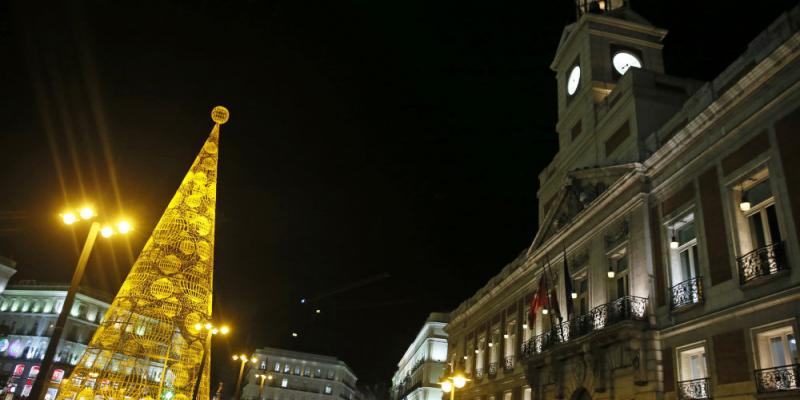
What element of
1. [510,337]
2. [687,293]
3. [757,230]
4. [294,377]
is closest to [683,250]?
[687,293]

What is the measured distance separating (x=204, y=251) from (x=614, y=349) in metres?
16.6

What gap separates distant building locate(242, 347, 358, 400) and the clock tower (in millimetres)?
82803

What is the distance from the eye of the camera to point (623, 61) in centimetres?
2694

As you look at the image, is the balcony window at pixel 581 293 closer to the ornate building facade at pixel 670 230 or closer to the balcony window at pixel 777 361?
the ornate building facade at pixel 670 230

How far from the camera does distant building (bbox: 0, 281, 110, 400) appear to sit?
66000 mm

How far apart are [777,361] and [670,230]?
17.7 ft

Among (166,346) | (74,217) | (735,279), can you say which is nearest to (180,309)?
(166,346)

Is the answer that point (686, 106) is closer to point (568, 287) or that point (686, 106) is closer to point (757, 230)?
point (757, 230)

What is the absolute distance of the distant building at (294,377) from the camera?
99081mm

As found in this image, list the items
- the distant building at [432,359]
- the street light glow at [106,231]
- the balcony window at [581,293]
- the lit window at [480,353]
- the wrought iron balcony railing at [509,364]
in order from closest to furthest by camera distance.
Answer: the street light glow at [106,231] < the balcony window at [581,293] < the wrought iron balcony railing at [509,364] < the lit window at [480,353] < the distant building at [432,359]

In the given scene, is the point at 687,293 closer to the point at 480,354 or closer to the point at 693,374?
the point at 693,374

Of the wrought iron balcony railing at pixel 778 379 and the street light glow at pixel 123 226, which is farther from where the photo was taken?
the street light glow at pixel 123 226

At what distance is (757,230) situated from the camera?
1364 centimetres

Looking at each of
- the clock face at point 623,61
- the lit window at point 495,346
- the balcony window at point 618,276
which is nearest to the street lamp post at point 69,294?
the balcony window at point 618,276
